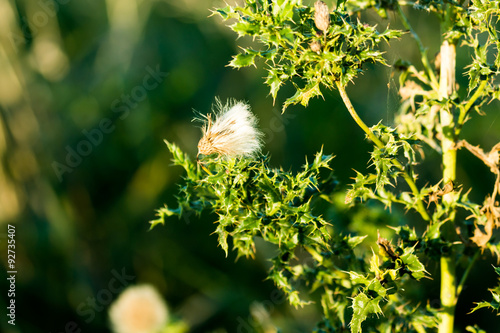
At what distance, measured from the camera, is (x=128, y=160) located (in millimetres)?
5023

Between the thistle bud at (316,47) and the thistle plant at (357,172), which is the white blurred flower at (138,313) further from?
the thistle bud at (316,47)

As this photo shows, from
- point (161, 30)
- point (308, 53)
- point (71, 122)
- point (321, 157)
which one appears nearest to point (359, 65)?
point (308, 53)

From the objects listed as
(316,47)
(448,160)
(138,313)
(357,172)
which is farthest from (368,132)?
(138,313)

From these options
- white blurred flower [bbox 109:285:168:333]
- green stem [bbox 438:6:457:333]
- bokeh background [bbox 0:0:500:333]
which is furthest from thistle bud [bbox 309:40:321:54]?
bokeh background [bbox 0:0:500:333]

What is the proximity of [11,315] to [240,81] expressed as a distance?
123 inches

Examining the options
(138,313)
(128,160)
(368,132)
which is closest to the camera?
(368,132)

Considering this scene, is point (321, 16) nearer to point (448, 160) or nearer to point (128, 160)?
point (448, 160)

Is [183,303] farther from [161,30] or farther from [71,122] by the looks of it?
[161,30]

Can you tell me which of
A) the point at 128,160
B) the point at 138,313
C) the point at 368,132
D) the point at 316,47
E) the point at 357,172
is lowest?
the point at 138,313

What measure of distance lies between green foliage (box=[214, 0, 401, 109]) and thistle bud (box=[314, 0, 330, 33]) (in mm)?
21

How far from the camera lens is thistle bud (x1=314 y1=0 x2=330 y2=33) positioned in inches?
54.1

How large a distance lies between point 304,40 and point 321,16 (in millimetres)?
86

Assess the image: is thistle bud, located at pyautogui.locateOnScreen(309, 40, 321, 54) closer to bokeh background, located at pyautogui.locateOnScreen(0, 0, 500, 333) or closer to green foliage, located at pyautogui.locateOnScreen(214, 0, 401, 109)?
green foliage, located at pyautogui.locateOnScreen(214, 0, 401, 109)

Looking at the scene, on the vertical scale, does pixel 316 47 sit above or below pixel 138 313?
above
